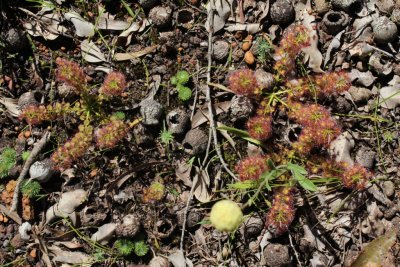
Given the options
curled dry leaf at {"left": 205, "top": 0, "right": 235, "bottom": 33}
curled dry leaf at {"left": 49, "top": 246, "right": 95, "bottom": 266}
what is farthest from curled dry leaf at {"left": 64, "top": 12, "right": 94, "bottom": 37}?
curled dry leaf at {"left": 49, "top": 246, "right": 95, "bottom": 266}

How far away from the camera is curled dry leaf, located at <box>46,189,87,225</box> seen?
5.21 meters

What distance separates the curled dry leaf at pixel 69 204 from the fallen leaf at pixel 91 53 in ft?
4.86

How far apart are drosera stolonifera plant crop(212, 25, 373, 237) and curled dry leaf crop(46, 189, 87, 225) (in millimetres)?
1756

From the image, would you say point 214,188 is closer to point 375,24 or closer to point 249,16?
point 249,16

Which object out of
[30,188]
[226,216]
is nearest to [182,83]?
[226,216]

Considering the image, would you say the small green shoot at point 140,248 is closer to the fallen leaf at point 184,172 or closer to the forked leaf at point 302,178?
the fallen leaf at point 184,172

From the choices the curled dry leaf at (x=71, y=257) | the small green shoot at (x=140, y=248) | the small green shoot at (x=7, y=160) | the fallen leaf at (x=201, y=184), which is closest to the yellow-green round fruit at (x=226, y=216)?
the fallen leaf at (x=201, y=184)

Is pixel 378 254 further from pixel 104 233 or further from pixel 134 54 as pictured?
pixel 134 54

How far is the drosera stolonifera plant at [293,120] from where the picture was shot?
466 cm

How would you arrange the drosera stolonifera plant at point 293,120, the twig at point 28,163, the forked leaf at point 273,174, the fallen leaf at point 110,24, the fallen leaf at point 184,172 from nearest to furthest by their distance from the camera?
the forked leaf at point 273,174, the drosera stolonifera plant at point 293,120, the fallen leaf at point 184,172, the twig at point 28,163, the fallen leaf at point 110,24

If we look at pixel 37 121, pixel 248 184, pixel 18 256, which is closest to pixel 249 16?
pixel 248 184

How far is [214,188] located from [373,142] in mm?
1741

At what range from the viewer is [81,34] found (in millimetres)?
5402

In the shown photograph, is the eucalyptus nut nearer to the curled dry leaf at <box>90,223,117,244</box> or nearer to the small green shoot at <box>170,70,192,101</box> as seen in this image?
the small green shoot at <box>170,70,192,101</box>
